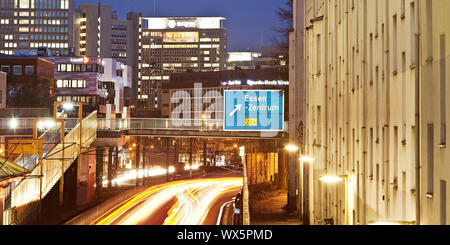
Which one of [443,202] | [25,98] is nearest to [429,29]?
[443,202]

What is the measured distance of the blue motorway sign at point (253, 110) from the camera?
147 ft

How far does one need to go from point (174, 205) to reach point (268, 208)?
6.55 meters

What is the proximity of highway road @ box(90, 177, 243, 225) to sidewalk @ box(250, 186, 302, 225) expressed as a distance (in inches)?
86.4

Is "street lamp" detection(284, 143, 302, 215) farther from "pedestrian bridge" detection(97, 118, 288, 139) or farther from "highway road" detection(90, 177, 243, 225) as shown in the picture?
"pedestrian bridge" detection(97, 118, 288, 139)

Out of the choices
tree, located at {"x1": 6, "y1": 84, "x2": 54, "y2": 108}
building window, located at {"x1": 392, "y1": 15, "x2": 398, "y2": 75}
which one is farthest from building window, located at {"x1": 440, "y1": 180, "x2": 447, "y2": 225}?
tree, located at {"x1": 6, "y1": 84, "x2": 54, "y2": 108}

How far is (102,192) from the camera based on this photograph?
59594mm

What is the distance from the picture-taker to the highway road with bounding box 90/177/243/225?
39.5 meters

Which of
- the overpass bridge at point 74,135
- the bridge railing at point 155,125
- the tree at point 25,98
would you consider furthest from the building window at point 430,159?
the tree at point 25,98

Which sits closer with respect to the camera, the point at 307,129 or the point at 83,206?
the point at 307,129

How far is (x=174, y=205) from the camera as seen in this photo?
46.0 m

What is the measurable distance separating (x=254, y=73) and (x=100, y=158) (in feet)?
282

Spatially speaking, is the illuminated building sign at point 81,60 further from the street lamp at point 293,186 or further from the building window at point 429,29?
the building window at point 429,29
